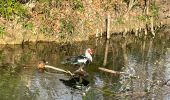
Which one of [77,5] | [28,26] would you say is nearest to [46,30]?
[28,26]

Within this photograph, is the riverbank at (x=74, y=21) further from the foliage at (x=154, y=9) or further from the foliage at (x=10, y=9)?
the foliage at (x=10, y=9)

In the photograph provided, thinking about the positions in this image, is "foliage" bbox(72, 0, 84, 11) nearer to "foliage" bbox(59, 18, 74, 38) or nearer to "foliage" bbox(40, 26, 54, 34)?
"foliage" bbox(59, 18, 74, 38)

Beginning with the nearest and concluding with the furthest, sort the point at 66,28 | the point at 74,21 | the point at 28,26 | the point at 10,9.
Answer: the point at 10,9 < the point at 28,26 < the point at 66,28 < the point at 74,21

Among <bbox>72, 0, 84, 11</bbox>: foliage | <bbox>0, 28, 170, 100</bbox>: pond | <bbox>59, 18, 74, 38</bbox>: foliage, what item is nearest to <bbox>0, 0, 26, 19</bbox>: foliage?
<bbox>0, 28, 170, 100</bbox>: pond

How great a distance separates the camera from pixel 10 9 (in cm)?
3900

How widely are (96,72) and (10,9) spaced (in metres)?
11.5

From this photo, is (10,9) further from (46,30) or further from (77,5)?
(77,5)

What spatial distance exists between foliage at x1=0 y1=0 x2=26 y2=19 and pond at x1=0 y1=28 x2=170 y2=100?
2.78m

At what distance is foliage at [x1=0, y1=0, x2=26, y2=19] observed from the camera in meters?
39.1

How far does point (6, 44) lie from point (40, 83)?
1141cm

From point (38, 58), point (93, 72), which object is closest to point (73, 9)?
point (38, 58)

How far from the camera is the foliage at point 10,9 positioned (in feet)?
128

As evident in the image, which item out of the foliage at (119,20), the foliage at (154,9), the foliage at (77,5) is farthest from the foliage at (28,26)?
the foliage at (154,9)

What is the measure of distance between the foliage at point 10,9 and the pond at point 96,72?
9.11 ft
